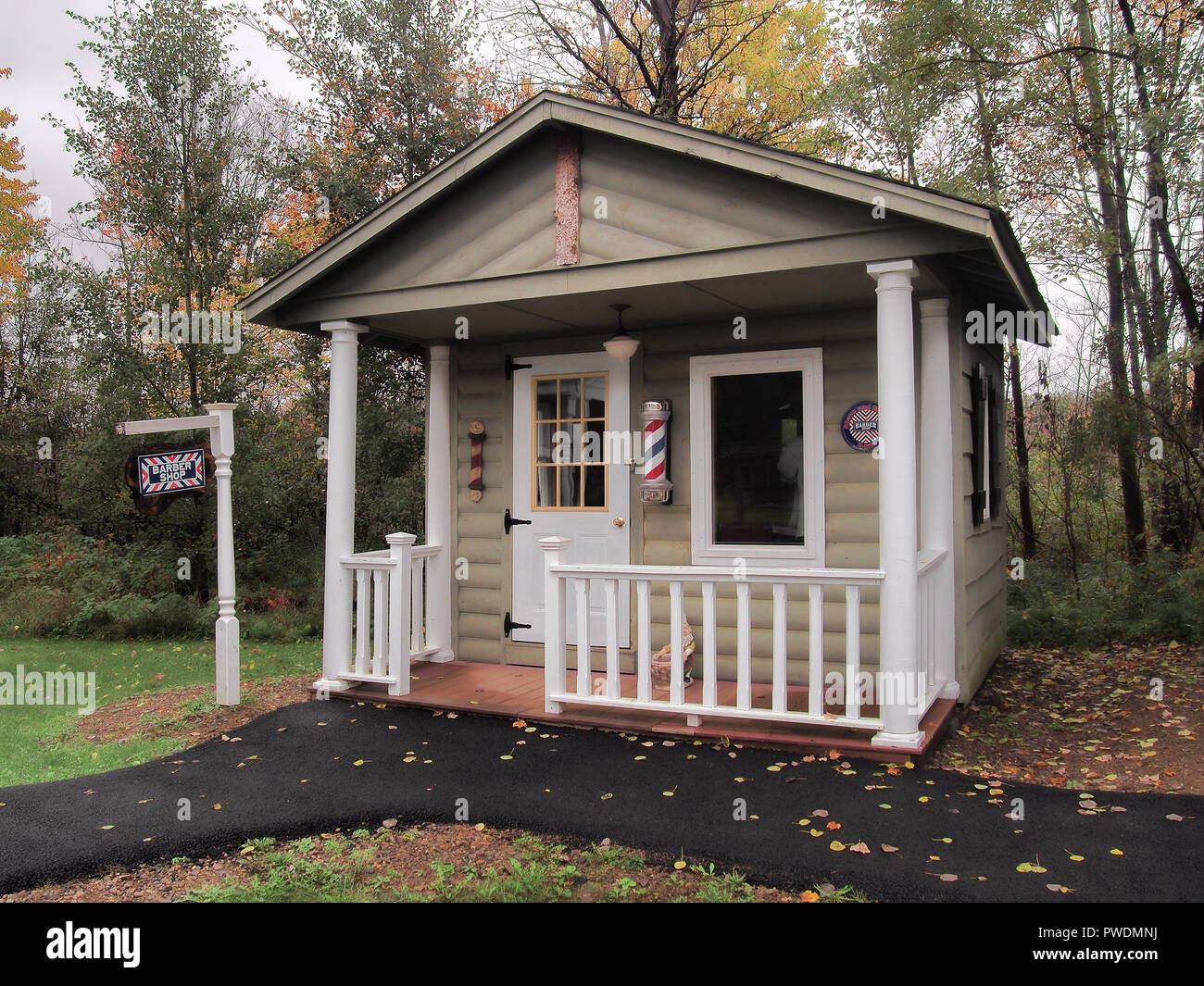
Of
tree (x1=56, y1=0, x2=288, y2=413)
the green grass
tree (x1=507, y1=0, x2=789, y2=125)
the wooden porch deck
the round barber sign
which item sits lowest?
the green grass

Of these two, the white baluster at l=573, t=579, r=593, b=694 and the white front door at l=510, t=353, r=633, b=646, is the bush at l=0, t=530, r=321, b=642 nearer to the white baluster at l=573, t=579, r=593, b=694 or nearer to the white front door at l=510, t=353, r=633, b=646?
the white front door at l=510, t=353, r=633, b=646

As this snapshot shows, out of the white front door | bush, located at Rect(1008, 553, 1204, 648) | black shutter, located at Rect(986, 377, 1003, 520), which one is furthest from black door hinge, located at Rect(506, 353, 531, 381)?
bush, located at Rect(1008, 553, 1204, 648)

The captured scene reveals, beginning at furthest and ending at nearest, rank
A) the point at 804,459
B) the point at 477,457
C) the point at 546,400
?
the point at 477,457, the point at 546,400, the point at 804,459

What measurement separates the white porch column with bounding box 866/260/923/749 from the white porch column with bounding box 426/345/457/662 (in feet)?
11.0

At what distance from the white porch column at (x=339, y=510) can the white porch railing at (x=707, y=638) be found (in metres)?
1.50

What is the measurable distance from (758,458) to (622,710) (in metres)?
1.79

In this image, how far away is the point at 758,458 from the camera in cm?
552

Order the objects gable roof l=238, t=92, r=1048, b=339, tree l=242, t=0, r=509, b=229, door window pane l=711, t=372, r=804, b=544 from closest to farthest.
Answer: gable roof l=238, t=92, r=1048, b=339 < door window pane l=711, t=372, r=804, b=544 < tree l=242, t=0, r=509, b=229

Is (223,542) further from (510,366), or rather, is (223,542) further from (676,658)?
(676,658)

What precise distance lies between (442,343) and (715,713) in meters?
3.47

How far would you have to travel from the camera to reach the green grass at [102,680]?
459 cm

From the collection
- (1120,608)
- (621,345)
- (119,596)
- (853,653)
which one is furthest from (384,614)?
(1120,608)

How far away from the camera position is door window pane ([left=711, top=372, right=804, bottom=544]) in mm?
5430
